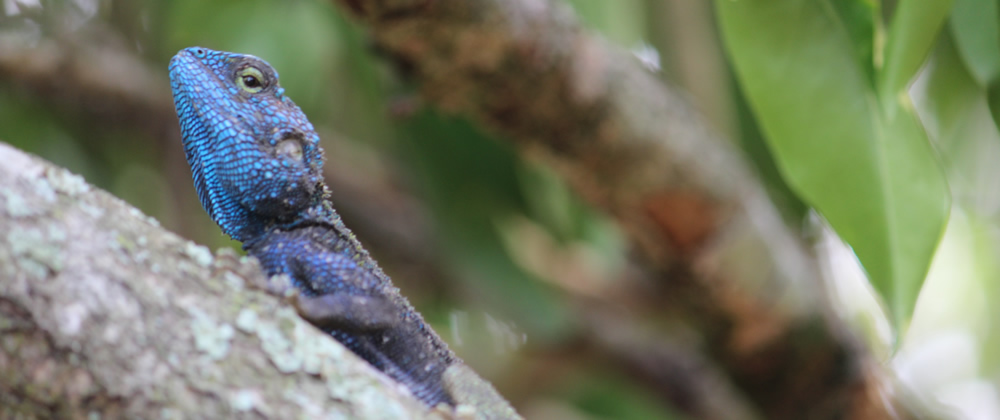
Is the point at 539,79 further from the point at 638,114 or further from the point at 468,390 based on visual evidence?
the point at 468,390

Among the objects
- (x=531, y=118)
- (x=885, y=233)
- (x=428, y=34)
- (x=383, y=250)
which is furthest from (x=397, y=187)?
(x=885, y=233)

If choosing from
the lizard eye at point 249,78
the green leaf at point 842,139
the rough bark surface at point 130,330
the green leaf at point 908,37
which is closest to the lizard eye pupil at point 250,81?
the lizard eye at point 249,78

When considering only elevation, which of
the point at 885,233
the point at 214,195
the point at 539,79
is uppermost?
the point at 539,79

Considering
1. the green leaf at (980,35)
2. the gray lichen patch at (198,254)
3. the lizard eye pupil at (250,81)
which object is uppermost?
the green leaf at (980,35)

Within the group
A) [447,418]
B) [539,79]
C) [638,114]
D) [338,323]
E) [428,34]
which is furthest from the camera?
[638,114]

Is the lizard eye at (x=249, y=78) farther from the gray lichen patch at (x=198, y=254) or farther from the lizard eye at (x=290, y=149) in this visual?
the gray lichen patch at (x=198, y=254)

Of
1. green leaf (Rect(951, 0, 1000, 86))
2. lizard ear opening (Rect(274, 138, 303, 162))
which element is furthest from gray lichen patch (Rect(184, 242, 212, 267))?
green leaf (Rect(951, 0, 1000, 86))
